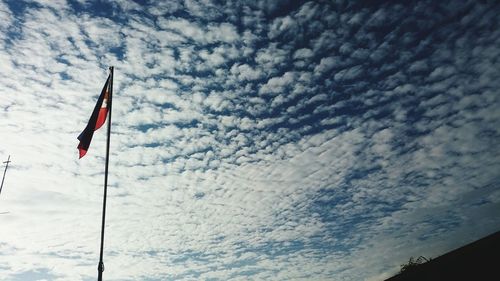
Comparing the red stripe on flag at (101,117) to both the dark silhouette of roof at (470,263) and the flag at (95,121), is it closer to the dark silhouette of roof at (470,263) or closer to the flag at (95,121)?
the flag at (95,121)

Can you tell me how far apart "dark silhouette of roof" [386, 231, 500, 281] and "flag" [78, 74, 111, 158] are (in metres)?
10.1

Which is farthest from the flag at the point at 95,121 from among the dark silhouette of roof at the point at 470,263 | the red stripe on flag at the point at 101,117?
the dark silhouette of roof at the point at 470,263

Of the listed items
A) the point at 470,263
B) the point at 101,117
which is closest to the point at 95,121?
the point at 101,117

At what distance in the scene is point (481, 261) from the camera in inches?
181

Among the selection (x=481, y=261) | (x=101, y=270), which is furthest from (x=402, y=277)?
(x=101, y=270)

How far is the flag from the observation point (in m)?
10.7

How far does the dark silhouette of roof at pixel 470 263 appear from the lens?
14.7 ft

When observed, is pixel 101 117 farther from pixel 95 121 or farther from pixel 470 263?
pixel 470 263

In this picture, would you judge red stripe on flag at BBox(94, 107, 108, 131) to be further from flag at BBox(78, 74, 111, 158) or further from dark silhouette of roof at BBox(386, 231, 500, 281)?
dark silhouette of roof at BBox(386, 231, 500, 281)

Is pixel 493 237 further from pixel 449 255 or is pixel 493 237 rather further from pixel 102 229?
pixel 102 229

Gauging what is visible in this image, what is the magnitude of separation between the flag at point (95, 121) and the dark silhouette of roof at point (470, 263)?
10117 millimetres

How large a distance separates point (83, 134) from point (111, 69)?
2.46 metres

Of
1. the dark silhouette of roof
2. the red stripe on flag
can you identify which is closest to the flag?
the red stripe on flag

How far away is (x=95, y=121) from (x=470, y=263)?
35.4ft
